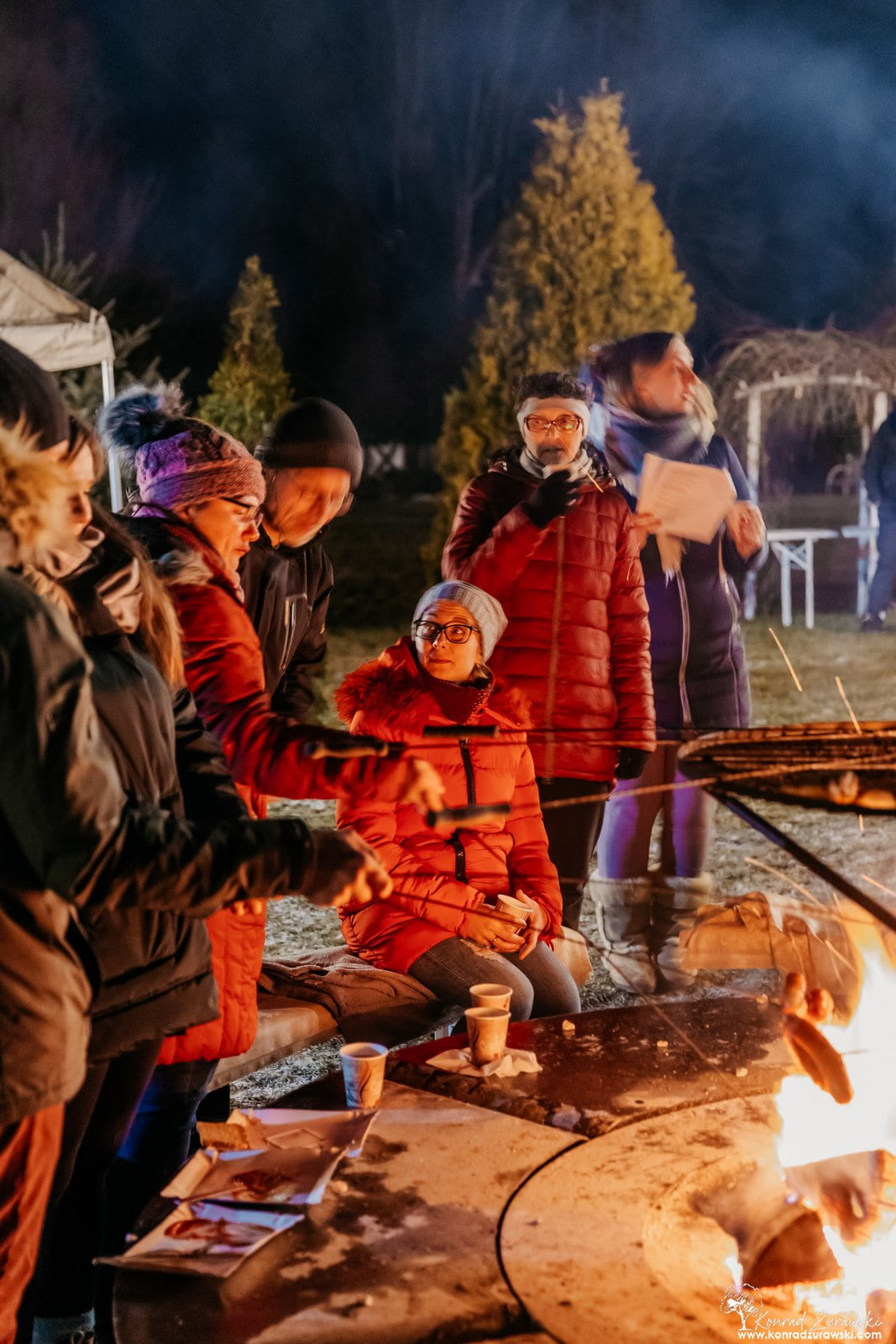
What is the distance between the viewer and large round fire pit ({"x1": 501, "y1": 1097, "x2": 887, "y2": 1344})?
74.6 inches

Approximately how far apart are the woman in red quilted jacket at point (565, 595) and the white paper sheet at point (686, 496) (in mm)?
217

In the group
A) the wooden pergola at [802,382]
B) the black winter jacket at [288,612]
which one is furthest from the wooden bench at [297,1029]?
the wooden pergola at [802,382]

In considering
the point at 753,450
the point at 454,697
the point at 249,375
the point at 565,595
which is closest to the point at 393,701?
the point at 454,697

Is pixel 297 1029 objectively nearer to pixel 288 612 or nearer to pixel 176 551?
pixel 288 612

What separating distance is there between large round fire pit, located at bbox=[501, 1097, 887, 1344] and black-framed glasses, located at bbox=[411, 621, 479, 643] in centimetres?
157

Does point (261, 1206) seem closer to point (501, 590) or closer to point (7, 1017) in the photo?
point (7, 1017)

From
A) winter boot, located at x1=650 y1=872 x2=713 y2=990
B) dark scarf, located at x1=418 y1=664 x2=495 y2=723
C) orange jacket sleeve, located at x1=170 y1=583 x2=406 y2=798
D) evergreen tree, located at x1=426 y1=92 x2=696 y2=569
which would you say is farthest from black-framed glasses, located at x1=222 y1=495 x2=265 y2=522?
evergreen tree, located at x1=426 y1=92 x2=696 y2=569

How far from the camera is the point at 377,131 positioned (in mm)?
29641

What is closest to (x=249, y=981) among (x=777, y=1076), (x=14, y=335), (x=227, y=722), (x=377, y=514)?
(x=227, y=722)

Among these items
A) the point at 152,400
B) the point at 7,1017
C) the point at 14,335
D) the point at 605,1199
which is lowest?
the point at 605,1199

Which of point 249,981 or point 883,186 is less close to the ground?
point 883,186

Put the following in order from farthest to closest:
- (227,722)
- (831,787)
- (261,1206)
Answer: (227,722) → (261,1206) → (831,787)

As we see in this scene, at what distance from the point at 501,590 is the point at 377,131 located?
2837 centimetres

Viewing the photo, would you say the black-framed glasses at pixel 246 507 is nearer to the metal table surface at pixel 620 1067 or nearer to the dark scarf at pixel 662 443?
the metal table surface at pixel 620 1067
